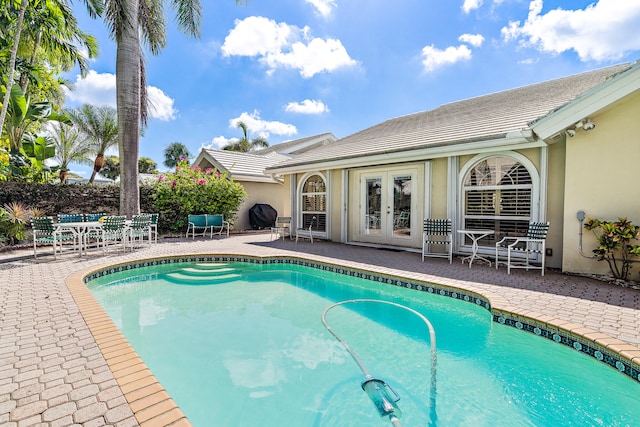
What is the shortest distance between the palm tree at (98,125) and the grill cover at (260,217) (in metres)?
16.4

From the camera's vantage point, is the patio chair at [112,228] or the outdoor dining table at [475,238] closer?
the outdoor dining table at [475,238]

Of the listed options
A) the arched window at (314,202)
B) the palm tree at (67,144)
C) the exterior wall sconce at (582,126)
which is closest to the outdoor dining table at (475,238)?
the exterior wall sconce at (582,126)

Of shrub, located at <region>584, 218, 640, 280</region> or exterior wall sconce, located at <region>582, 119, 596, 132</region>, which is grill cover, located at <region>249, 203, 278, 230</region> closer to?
shrub, located at <region>584, 218, 640, 280</region>

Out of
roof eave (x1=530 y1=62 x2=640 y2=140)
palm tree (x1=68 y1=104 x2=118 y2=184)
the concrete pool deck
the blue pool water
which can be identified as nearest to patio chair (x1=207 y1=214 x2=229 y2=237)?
the concrete pool deck

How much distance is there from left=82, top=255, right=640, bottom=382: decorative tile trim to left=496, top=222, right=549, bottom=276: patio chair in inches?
83.4

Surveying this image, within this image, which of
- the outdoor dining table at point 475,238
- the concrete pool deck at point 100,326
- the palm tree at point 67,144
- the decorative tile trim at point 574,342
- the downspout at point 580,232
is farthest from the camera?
the palm tree at point 67,144

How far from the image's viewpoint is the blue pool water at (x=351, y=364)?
119 inches

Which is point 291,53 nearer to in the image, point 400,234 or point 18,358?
point 400,234

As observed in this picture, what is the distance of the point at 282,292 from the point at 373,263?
2541 mm

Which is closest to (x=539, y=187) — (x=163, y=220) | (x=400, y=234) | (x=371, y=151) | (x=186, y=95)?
(x=400, y=234)

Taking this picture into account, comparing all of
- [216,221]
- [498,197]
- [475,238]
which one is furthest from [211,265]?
[498,197]

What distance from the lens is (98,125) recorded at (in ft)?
81.9

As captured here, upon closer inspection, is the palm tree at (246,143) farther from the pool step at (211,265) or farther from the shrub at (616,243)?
the shrub at (616,243)

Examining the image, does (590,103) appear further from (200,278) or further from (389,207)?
(200,278)
